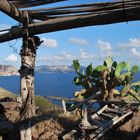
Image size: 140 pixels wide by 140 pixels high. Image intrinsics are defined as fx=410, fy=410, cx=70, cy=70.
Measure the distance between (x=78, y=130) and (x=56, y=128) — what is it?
1.20m

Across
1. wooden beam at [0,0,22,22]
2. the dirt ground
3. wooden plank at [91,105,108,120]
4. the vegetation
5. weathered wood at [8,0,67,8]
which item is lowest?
the dirt ground

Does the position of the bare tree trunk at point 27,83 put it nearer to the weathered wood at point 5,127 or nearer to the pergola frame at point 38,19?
the pergola frame at point 38,19

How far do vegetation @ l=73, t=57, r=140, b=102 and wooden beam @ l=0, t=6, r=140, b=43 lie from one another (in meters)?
6.00

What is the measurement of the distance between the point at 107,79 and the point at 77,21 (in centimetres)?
730

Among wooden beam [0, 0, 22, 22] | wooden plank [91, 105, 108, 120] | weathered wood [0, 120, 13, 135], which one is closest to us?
wooden beam [0, 0, 22, 22]

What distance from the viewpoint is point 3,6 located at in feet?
33.9

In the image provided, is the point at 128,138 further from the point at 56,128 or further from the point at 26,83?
the point at 26,83

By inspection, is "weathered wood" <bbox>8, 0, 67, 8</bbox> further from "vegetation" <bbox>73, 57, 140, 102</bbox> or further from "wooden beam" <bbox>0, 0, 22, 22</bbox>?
"vegetation" <bbox>73, 57, 140, 102</bbox>

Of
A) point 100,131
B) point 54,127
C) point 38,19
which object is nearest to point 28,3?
point 38,19

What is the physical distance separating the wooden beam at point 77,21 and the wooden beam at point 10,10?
1.34 ft

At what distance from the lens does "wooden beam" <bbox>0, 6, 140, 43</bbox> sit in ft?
30.2

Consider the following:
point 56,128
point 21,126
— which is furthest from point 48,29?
point 56,128

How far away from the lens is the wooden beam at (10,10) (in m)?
10.3

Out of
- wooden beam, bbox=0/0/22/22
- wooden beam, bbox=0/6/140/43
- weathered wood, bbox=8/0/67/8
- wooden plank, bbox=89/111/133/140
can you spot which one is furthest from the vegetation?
wooden beam, bbox=0/0/22/22
